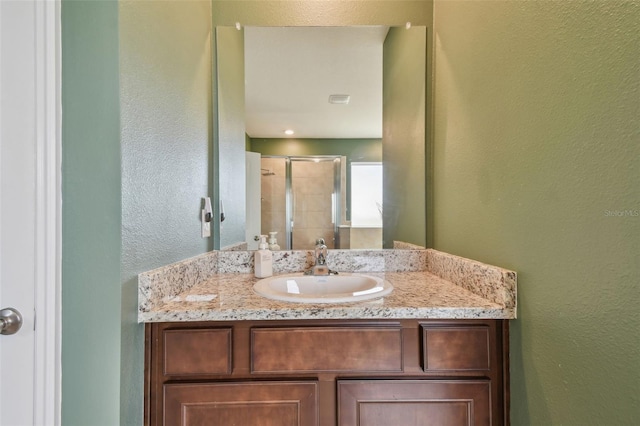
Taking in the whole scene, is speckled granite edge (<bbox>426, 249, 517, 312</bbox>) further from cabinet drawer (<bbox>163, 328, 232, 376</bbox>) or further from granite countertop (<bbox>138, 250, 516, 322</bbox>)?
cabinet drawer (<bbox>163, 328, 232, 376</bbox>)

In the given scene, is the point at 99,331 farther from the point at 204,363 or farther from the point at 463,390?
the point at 463,390

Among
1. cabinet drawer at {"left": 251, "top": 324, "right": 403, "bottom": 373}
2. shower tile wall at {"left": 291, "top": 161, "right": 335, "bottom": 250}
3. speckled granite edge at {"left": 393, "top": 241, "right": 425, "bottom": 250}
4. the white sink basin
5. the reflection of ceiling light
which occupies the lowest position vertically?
cabinet drawer at {"left": 251, "top": 324, "right": 403, "bottom": 373}

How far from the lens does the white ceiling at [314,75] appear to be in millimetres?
1313

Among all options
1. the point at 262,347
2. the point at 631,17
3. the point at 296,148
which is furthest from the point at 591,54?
the point at 296,148

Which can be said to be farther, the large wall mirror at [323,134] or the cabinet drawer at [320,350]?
the large wall mirror at [323,134]

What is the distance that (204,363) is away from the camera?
2.58 feet

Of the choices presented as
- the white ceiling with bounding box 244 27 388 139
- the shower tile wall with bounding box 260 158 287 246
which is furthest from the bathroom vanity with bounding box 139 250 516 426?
the white ceiling with bounding box 244 27 388 139

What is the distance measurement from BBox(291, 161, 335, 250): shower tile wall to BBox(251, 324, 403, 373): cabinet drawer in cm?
58
